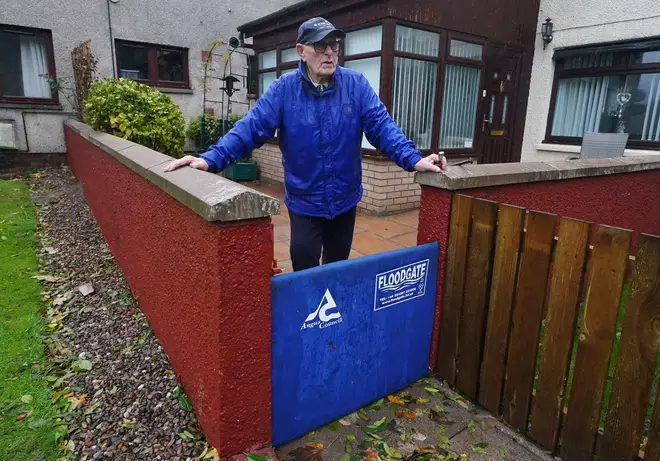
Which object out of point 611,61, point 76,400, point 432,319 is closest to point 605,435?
point 432,319

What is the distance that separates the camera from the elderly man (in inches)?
95.3

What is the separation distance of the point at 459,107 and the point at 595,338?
6.19 meters

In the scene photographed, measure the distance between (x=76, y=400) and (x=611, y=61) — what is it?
31.3 ft

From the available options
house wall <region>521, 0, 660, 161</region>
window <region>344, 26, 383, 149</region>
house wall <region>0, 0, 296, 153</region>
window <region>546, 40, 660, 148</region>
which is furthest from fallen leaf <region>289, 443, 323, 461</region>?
house wall <region>0, 0, 296, 153</region>

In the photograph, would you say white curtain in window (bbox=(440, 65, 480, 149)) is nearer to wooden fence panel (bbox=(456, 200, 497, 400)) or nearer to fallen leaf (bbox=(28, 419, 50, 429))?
wooden fence panel (bbox=(456, 200, 497, 400))

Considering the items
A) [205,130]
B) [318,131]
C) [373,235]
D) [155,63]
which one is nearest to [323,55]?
[318,131]

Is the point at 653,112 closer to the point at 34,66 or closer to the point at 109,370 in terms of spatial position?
the point at 109,370

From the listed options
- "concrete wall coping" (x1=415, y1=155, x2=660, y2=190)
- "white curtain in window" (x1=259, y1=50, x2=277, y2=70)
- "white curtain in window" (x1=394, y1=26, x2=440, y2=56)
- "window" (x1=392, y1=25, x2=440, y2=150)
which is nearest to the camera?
"concrete wall coping" (x1=415, y1=155, x2=660, y2=190)

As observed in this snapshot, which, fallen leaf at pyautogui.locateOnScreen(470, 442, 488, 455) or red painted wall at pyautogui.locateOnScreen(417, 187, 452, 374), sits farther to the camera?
red painted wall at pyautogui.locateOnScreen(417, 187, 452, 374)

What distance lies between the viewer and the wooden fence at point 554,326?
71.2 inches

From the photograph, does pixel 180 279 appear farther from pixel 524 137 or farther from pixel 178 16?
pixel 178 16

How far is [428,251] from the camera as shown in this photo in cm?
260

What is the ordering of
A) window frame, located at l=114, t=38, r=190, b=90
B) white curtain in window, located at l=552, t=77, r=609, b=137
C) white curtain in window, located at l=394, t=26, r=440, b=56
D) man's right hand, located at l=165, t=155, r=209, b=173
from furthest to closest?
1. window frame, located at l=114, t=38, r=190, b=90
2. white curtain in window, located at l=552, t=77, r=609, b=137
3. white curtain in window, located at l=394, t=26, r=440, b=56
4. man's right hand, located at l=165, t=155, r=209, b=173

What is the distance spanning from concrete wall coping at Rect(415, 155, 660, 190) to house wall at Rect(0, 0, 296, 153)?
10.00 metres
